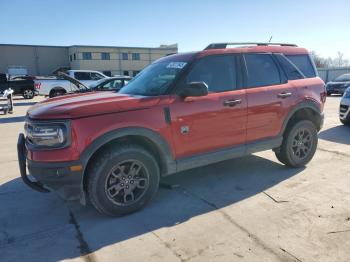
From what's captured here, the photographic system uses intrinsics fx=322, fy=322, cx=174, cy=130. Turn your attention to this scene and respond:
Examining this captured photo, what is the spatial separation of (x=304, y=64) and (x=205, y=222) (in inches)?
132

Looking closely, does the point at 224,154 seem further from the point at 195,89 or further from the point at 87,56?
the point at 87,56

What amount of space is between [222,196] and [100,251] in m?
1.82

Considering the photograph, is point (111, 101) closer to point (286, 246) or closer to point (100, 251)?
point (100, 251)

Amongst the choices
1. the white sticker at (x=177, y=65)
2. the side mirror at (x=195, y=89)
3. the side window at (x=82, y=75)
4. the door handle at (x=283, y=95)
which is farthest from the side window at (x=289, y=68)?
the side window at (x=82, y=75)

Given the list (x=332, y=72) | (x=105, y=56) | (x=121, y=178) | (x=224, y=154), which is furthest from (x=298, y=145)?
(x=105, y=56)

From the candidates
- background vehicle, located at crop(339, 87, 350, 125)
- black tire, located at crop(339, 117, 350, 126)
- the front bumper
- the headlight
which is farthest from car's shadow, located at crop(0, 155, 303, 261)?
black tire, located at crop(339, 117, 350, 126)

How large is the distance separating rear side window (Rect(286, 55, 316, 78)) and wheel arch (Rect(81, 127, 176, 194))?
2.74 m

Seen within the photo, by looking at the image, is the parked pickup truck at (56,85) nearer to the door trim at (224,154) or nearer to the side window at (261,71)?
the side window at (261,71)

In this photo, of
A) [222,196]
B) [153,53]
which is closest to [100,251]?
[222,196]

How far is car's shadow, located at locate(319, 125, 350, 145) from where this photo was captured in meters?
7.38

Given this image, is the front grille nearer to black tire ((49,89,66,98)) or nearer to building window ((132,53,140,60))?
black tire ((49,89,66,98))

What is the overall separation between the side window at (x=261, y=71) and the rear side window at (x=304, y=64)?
487 millimetres

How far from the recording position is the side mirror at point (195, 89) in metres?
3.83

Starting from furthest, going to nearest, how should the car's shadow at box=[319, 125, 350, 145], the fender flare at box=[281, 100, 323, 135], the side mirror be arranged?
1. the car's shadow at box=[319, 125, 350, 145]
2. the fender flare at box=[281, 100, 323, 135]
3. the side mirror
